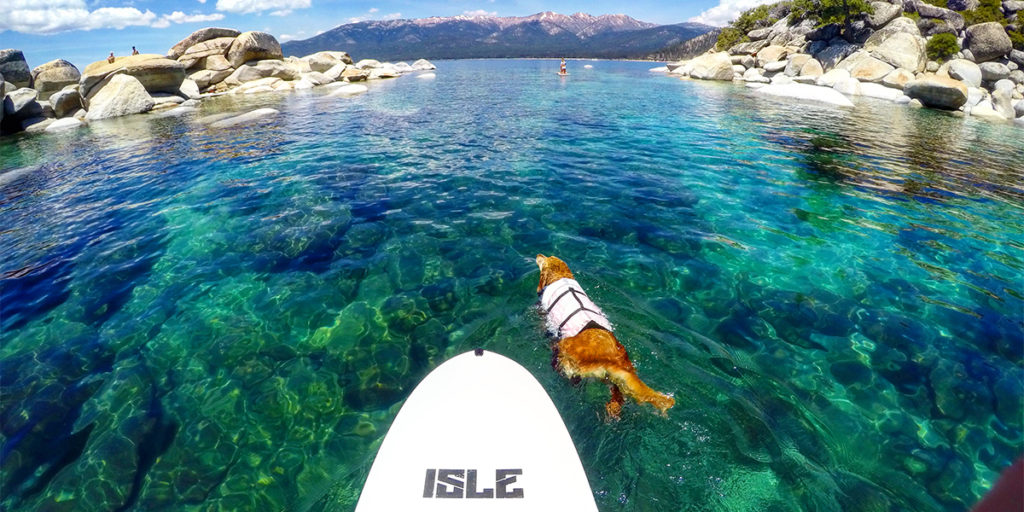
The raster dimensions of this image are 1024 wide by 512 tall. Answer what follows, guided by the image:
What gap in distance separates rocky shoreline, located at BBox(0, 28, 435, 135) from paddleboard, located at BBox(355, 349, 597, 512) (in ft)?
101

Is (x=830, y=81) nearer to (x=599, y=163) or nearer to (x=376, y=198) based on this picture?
(x=599, y=163)

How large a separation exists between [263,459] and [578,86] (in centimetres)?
4911

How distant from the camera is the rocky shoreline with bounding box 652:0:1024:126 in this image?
106 ft

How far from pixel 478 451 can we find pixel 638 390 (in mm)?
2211

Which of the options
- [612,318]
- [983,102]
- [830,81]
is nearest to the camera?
[612,318]

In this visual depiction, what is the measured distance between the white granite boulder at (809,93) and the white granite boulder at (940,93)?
4400 millimetres

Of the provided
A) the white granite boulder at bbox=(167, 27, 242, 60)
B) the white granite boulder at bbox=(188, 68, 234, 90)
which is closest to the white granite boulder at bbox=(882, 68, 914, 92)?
the white granite boulder at bbox=(188, 68, 234, 90)

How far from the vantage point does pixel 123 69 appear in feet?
115

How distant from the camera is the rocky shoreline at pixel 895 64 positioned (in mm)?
32188

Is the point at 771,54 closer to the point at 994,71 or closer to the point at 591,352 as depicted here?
the point at 994,71

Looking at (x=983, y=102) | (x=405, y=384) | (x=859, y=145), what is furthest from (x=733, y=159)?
(x=983, y=102)

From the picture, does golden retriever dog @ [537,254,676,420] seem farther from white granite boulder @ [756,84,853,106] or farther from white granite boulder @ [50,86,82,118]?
white granite boulder @ [50,86,82,118]

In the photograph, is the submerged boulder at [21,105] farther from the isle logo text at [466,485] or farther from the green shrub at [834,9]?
the green shrub at [834,9]

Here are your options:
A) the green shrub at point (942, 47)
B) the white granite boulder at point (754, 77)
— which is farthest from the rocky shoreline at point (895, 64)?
the green shrub at point (942, 47)
